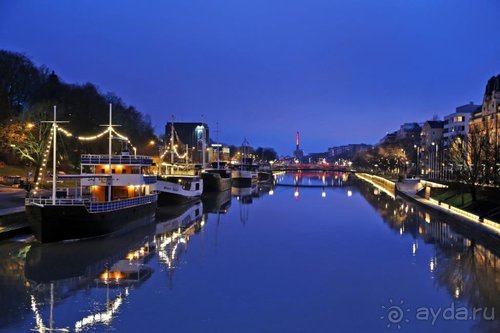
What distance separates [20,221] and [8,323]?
18.6 metres

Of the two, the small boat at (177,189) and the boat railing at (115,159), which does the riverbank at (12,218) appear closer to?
the boat railing at (115,159)

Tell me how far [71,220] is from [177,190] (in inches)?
1037

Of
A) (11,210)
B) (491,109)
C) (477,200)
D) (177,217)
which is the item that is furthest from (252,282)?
(491,109)

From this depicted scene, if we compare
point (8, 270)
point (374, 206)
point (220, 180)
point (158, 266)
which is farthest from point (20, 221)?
point (220, 180)

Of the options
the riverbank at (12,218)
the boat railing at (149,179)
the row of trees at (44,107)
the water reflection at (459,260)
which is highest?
the row of trees at (44,107)

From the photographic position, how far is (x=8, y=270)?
2214cm

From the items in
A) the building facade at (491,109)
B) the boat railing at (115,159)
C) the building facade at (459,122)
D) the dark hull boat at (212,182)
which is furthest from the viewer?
the building facade at (459,122)

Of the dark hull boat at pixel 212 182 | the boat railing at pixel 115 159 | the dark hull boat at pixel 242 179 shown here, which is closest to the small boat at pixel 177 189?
the dark hull boat at pixel 212 182

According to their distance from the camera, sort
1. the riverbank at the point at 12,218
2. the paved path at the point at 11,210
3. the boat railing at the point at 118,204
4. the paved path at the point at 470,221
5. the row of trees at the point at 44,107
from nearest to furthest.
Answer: the boat railing at the point at 118,204 < the riverbank at the point at 12,218 < the paved path at the point at 470,221 < the paved path at the point at 11,210 < the row of trees at the point at 44,107

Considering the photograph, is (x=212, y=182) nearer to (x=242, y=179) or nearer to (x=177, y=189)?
(x=177, y=189)

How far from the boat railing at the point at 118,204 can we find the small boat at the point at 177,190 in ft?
40.8

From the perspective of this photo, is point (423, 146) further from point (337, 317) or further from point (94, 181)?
point (337, 317)

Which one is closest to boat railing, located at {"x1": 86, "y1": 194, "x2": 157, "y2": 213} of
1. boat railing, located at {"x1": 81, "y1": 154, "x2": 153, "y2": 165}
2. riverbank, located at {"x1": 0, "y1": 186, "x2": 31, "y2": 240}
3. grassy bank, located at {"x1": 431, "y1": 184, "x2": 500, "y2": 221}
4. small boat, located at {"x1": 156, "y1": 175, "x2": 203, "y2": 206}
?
boat railing, located at {"x1": 81, "y1": 154, "x2": 153, "y2": 165}

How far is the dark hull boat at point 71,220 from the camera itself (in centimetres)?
2734
